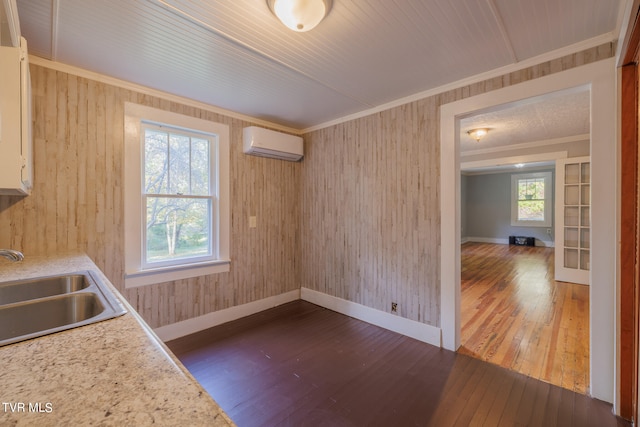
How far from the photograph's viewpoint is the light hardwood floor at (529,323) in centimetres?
219

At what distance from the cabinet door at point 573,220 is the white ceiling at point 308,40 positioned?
140 inches

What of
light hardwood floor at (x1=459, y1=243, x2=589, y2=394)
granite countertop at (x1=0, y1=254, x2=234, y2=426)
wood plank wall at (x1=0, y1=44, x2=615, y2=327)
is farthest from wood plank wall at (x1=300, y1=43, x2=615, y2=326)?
granite countertop at (x1=0, y1=254, x2=234, y2=426)

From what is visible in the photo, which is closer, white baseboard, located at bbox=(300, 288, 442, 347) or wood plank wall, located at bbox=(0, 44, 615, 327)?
wood plank wall, located at bbox=(0, 44, 615, 327)

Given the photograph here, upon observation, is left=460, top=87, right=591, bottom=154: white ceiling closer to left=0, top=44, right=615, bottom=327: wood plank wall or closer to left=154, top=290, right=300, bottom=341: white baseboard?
left=0, top=44, right=615, bottom=327: wood plank wall

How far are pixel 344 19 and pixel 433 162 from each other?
1.46 metres

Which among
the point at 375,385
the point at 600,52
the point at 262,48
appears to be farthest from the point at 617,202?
the point at 262,48

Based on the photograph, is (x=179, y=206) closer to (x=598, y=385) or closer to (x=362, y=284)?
(x=362, y=284)

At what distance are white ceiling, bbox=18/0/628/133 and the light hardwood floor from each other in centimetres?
239

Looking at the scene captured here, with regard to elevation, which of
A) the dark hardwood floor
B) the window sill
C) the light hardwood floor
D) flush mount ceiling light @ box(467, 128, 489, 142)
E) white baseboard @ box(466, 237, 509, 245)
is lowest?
the dark hardwood floor

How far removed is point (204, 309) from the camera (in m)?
2.89

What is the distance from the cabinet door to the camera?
14.1 feet

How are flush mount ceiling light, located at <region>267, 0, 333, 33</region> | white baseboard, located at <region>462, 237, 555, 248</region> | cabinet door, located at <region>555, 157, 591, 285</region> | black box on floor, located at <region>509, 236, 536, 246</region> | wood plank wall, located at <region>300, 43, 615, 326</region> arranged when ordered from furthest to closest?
black box on floor, located at <region>509, 236, 536, 246</region>
white baseboard, located at <region>462, 237, 555, 248</region>
cabinet door, located at <region>555, 157, 591, 285</region>
wood plank wall, located at <region>300, 43, 615, 326</region>
flush mount ceiling light, located at <region>267, 0, 333, 33</region>

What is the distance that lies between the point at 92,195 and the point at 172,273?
0.96m

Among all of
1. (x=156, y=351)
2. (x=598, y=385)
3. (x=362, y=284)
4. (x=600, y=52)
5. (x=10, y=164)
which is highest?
(x=600, y=52)
